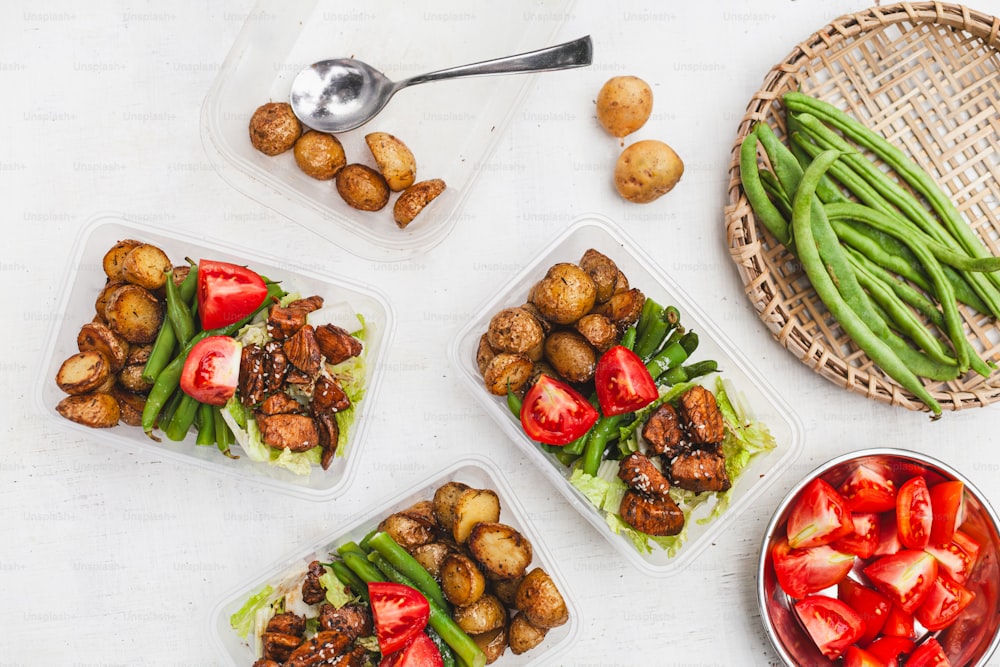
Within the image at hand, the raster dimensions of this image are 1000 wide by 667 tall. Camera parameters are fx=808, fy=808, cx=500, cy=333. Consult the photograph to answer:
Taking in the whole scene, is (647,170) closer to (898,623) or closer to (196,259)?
(196,259)

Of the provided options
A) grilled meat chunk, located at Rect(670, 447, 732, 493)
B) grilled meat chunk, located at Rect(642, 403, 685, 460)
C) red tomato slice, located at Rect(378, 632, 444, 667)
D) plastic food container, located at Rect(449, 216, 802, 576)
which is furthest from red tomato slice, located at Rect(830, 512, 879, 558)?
red tomato slice, located at Rect(378, 632, 444, 667)

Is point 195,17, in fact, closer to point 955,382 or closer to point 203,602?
point 203,602

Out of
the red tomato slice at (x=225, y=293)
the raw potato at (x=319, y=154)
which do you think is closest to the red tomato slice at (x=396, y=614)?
the red tomato slice at (x=225, y=293)

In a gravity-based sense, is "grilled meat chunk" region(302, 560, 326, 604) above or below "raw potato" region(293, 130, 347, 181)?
below

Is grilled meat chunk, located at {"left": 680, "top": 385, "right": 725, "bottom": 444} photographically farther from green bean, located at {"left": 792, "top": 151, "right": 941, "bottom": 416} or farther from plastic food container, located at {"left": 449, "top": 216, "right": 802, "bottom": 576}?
green bean, located at {"left": 792, "top": 151, "right": 941, "bottom": 416}

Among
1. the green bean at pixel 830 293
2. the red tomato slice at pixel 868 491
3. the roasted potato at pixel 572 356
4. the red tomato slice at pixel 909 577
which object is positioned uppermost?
the green bean at pixel 830 293

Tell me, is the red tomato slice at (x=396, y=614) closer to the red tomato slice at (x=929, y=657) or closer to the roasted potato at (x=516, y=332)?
the roasted potato at (x=516, y=332)

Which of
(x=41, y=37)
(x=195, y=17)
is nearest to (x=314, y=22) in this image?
(x=195, y=17)
